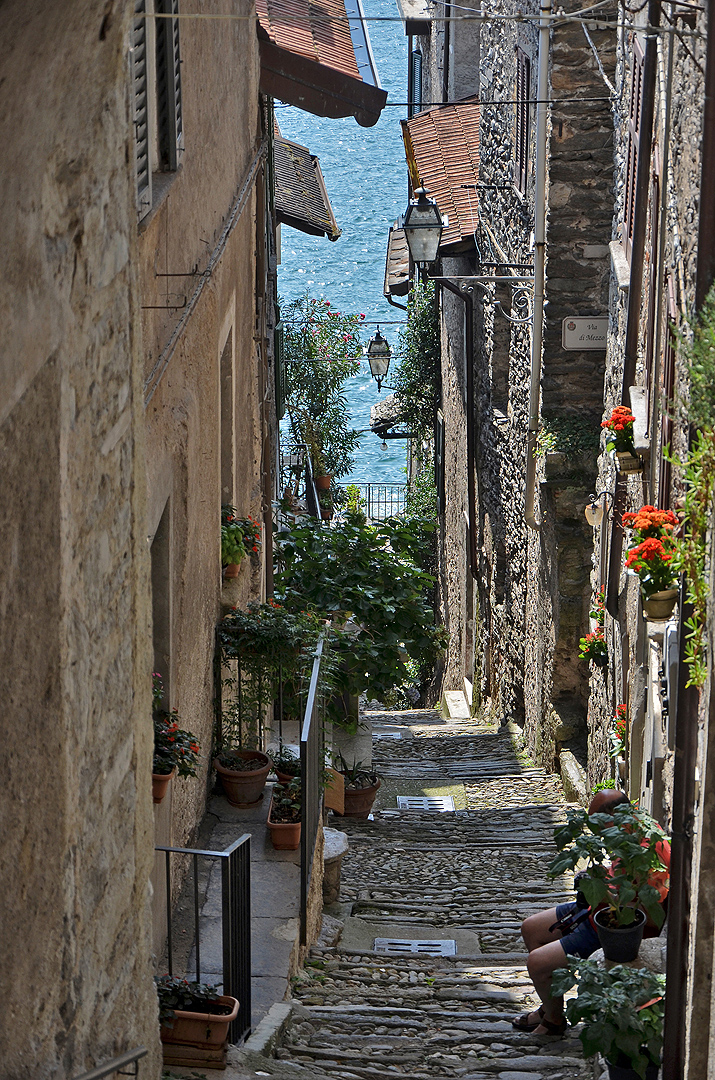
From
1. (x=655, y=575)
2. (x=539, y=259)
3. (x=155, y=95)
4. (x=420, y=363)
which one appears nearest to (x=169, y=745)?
(x=655, y=575)

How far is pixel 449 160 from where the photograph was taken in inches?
620

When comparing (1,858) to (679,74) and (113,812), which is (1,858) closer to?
(113,812)

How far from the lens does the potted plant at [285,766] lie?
7.24m

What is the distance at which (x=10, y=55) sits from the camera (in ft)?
7.66

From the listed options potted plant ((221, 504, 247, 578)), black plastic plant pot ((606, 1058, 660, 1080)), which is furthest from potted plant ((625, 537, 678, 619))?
potted plant ((221, 504, 247, 578))

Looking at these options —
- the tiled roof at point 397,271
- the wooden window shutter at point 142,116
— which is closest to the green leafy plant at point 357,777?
the wooden window shutter at point 142,116

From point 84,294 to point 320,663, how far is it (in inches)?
172

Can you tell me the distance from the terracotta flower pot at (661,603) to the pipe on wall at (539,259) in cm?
547

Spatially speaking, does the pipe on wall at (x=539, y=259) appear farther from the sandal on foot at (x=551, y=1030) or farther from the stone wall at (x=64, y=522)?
the stone wall at (x=64, y=522)

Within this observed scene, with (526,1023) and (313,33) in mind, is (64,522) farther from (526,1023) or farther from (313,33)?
(313,33)

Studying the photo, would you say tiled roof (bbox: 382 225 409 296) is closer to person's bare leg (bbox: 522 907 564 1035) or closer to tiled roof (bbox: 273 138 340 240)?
tiled roof (bbox: 273 138 340 240)

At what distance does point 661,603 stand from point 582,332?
5538 millimetres

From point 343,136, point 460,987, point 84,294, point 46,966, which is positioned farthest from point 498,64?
point 343,136

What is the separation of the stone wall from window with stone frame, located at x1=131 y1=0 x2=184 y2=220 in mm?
1653
